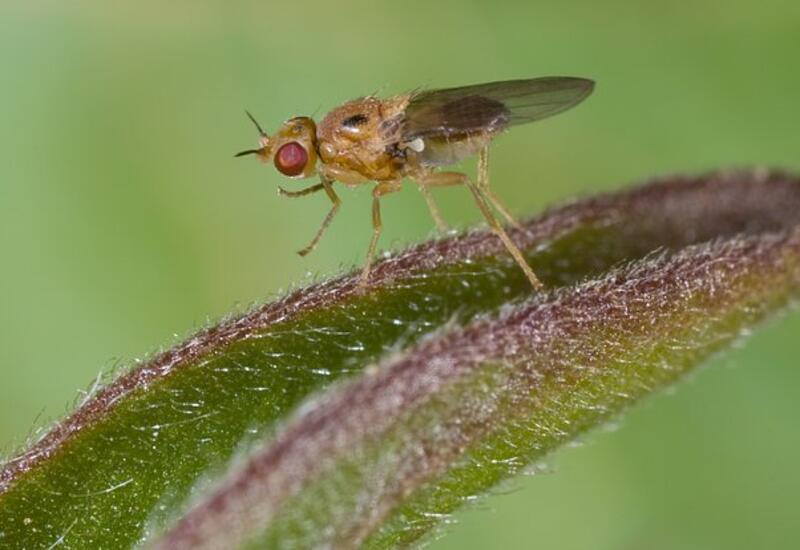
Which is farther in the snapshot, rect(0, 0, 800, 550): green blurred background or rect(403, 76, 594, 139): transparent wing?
rect(0, 0, 800, 550): green blurred background

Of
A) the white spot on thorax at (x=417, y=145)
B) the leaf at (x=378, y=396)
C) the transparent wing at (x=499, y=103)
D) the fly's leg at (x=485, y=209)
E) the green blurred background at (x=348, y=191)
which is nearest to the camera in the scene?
the leaf at (x=378, y=396)

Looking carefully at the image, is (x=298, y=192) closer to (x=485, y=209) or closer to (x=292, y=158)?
(x=292, y=158)

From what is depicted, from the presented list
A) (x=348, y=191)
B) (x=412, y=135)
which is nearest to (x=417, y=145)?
(x=412, y=135)

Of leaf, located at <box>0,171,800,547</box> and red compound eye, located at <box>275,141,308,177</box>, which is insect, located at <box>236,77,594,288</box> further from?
leaf, located at <box>0,171,800,547</box>

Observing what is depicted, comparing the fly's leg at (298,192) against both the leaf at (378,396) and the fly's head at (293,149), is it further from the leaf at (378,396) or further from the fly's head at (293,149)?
the leaf at (378,396)

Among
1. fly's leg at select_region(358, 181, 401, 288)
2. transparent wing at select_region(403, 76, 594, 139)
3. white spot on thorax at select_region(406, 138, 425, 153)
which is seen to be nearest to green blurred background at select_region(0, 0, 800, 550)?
fly's leg at select_region(358, 181, 401, 288)

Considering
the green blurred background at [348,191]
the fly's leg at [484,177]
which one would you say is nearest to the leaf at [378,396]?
the fly's leg at [484,177]
